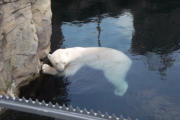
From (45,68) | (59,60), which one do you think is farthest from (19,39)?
(59,60)

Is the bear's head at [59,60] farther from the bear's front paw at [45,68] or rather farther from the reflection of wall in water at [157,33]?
the reflection of wall in water at [157,33]

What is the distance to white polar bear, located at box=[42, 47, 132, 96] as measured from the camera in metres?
7.31

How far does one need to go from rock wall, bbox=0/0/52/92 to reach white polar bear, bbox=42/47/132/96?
728mm

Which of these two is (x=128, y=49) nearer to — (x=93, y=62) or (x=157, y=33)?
(x=93, y=62)

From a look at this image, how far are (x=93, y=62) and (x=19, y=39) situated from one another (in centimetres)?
263

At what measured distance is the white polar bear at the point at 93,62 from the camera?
7309 mm

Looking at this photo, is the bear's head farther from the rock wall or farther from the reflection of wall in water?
the reflection of wall in water

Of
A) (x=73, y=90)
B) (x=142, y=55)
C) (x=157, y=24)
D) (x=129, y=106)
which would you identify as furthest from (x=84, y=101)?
(x=157, y=24)

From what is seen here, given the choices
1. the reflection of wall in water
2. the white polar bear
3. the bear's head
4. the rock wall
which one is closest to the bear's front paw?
→ the white polar bear

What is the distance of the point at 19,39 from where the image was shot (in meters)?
5.98

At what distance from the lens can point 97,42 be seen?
965cm

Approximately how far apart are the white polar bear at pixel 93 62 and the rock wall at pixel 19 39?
2.39 ft

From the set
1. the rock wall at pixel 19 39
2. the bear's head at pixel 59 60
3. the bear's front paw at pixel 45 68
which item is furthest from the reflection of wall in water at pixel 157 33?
the rock wall at pixel 19 39

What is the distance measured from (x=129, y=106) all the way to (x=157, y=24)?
20.4ft
